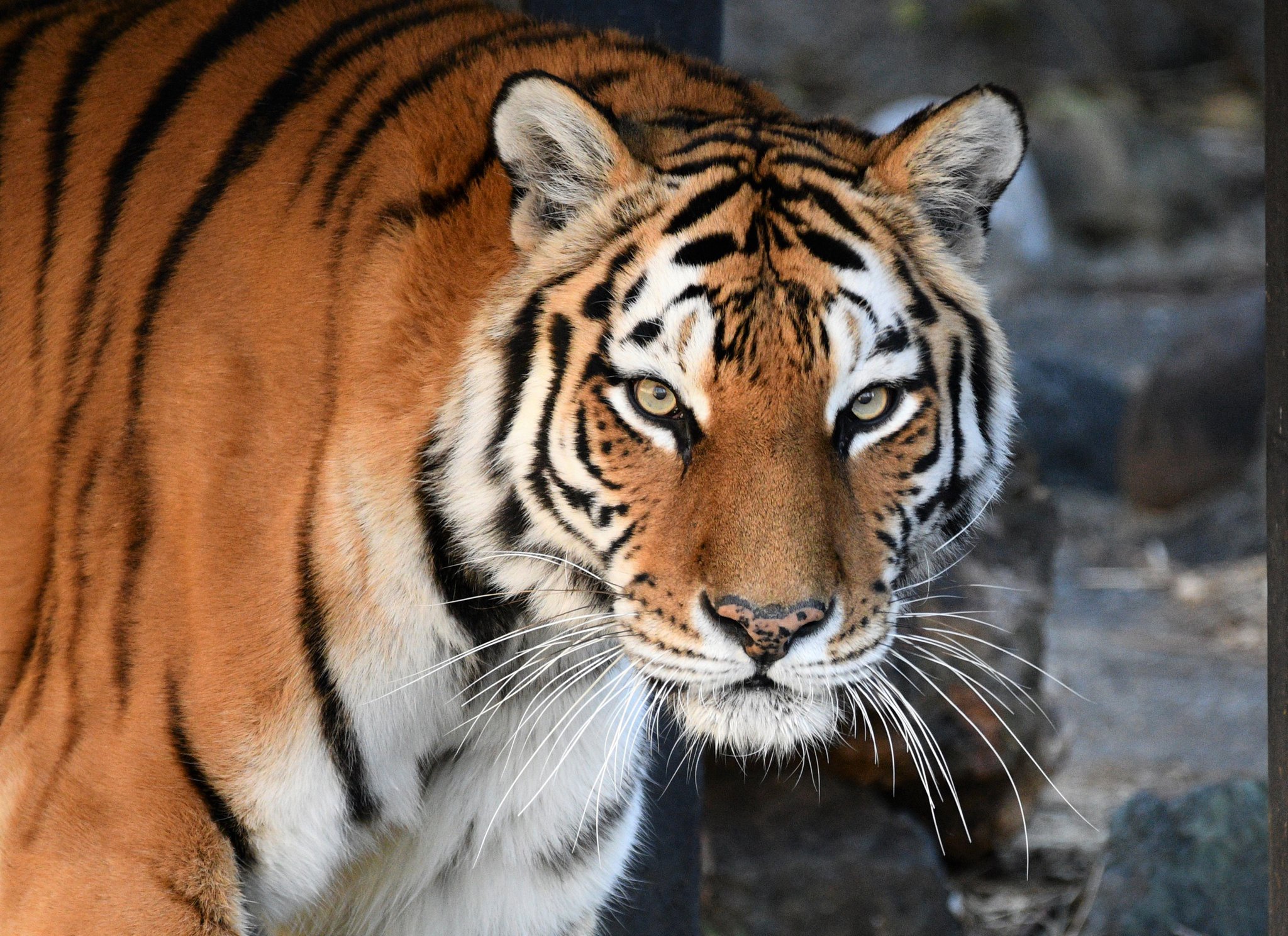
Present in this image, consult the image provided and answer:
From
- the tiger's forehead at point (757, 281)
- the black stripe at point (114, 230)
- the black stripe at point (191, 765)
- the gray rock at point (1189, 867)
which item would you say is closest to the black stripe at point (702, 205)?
the tiger's forehead at point (757, 281)

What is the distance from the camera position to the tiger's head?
5.60 feet

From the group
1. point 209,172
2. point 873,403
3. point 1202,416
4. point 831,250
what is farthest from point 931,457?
point 1202,416

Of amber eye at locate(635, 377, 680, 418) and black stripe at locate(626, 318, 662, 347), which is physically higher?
black stripe at locate(626, 318, 662, 347)

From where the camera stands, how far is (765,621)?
1.67 meters

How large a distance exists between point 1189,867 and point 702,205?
1.98 meters

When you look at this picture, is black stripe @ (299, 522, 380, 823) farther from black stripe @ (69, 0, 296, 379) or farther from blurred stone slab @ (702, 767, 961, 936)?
blurred stone slab @ (702, 767, 961, 936)

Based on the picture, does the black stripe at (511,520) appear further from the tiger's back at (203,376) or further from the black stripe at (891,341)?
the black stripe at (891,341)

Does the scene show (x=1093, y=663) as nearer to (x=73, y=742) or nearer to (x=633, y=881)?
(x=633, y=881)

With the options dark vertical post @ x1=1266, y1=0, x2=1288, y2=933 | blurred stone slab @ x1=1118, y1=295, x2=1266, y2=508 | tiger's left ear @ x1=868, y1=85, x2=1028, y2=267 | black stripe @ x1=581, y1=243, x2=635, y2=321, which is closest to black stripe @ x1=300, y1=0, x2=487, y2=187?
black stripe @ x1=581, y1=243, x2=635, y2=321

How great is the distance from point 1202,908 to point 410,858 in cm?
177

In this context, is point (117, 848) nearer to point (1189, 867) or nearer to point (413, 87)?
point (413, 87)

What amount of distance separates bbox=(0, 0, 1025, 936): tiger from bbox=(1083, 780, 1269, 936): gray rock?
1.43 metres

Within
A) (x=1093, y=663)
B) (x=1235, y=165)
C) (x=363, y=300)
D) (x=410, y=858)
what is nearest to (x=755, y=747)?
(x=410, y=858)

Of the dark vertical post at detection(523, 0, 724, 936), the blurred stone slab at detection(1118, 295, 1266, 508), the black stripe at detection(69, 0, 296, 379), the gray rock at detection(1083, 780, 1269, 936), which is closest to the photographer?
the black stripe at detection(69, 0, 296, 379)
